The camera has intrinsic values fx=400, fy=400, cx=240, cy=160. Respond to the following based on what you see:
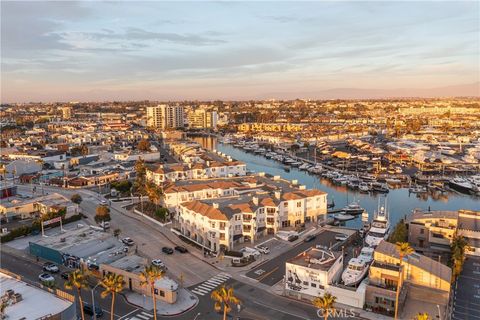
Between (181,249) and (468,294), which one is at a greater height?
(181,249)

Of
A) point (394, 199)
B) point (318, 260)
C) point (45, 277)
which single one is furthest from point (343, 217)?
point (45, 277)

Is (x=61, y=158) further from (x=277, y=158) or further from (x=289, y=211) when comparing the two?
(x=289, y=211)

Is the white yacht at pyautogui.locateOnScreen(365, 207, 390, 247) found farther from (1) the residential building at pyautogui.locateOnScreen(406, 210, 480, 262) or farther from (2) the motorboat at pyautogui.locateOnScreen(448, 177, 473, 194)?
(2) the motorboat at pyautogui.locateOnScreen(448, 177, 473, 194)

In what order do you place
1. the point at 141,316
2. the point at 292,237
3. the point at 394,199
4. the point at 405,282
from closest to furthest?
the point at 141,316, the point at 405,282, the point at 292,237, the point at 394,199

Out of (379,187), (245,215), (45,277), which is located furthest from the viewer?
(379,187)

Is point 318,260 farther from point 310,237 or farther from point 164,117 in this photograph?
point 164,117

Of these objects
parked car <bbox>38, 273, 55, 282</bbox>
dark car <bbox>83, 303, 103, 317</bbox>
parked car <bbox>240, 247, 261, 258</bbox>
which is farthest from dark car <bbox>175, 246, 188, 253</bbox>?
dark car <bbox>83, 303, 103, 317</bbox>

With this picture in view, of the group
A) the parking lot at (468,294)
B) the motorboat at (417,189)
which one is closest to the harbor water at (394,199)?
the motorboat at (417,189)
